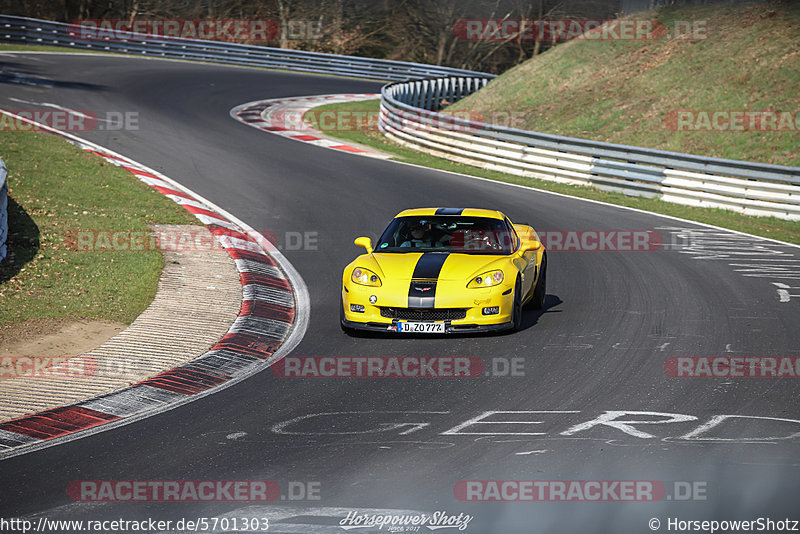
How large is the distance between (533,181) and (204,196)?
26.5ft

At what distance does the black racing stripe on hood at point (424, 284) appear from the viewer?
10.2 m

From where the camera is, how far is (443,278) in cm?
1039

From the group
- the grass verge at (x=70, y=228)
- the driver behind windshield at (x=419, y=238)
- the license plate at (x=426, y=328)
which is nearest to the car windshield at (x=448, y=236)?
the driver behind windshield at (x=419, y=238)

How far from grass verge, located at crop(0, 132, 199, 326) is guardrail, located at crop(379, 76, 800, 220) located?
909 cm

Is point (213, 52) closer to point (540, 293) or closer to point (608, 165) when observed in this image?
point (608, 165)

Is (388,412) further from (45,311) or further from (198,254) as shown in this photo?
(198,254)

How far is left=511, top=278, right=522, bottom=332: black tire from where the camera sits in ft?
34.4

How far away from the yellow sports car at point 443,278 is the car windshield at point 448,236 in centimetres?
1

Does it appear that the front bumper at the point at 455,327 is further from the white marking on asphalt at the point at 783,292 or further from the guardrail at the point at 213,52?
the guardrail at the point at 213,52

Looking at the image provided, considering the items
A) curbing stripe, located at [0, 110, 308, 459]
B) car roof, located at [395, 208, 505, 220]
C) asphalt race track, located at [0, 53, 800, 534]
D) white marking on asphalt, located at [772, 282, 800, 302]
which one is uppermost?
car roof, located at [395, 208, 505, 220]

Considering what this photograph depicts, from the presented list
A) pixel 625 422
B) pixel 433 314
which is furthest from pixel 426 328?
pixel 625 422

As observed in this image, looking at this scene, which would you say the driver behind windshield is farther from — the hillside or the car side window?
the hillside

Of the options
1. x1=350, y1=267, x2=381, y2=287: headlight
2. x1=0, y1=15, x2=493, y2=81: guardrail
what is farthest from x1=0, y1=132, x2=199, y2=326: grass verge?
x1=0, y1=15, x2=493, y2=81: guardrail

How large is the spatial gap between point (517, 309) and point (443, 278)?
918 mm
